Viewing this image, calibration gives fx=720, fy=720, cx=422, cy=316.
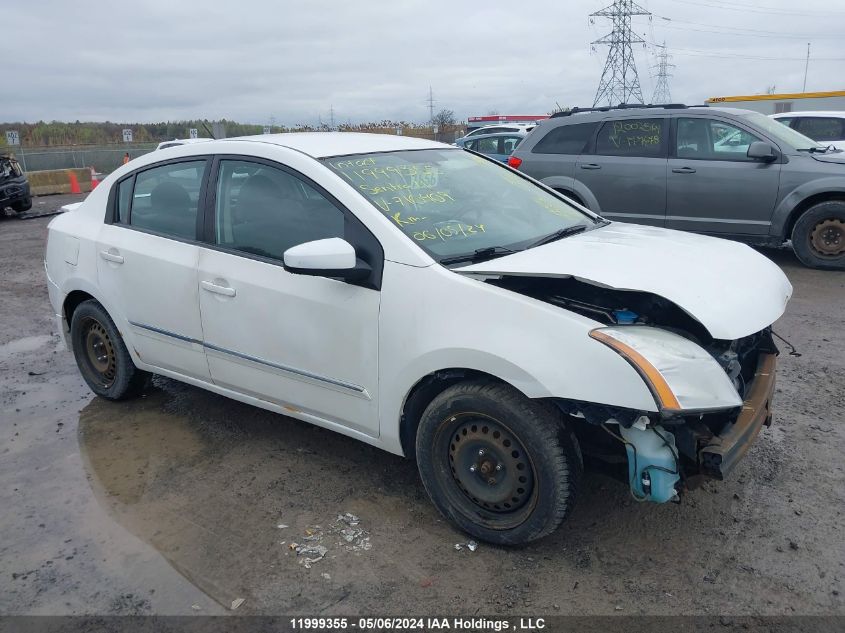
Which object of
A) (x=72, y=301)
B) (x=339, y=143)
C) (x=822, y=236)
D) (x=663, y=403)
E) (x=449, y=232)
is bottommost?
(x=822, y=236)

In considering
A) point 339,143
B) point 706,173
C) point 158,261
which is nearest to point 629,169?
point 706,173

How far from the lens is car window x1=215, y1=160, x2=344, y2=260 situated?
3.50 meters

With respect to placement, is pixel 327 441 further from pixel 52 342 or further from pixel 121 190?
pixel 52 342

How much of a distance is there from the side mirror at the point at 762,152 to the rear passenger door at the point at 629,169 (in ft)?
3.16

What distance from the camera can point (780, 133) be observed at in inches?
323

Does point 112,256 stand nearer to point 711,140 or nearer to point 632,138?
point 632,138

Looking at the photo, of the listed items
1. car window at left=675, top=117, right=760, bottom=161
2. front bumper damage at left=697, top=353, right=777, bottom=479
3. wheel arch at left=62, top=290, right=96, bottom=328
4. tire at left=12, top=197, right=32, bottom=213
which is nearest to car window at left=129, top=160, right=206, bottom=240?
wheel arch at left=62, top=290, right=96, bottom=328

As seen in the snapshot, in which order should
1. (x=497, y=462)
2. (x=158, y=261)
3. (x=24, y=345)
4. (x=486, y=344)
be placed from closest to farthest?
(x=486, y=344)
(x=497, y=462)
(x=158, y=261)
(x=24, y=345)

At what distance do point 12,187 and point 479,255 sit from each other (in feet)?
49.7

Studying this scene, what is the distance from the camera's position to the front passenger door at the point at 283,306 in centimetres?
328

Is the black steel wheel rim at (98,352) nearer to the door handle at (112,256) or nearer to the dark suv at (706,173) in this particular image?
the door handle at (112,256)

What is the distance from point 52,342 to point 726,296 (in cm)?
561

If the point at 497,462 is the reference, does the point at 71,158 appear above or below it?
above

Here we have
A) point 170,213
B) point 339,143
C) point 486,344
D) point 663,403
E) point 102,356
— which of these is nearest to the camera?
point 663,403
